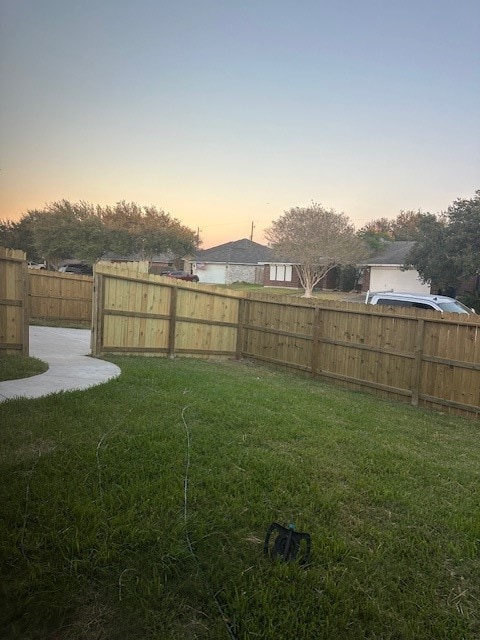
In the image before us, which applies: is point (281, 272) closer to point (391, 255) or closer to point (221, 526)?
point (391, 255)

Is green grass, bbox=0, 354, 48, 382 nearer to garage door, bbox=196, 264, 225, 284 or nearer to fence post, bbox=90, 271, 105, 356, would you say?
fence post, bbox=90, 271, 105, 356

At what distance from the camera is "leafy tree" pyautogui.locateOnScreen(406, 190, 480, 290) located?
21672mm

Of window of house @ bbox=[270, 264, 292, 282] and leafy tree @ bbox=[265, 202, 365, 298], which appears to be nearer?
leafy tree @ bbox=[265, 202, 365, 298]

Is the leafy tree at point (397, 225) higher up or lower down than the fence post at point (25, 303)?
higher up

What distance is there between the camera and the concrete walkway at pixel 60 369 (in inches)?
208

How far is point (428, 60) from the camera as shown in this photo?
3.75 m

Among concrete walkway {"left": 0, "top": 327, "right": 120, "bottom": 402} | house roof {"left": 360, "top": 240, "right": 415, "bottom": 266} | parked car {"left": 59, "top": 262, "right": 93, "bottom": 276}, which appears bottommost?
concrete walkway {"left": 0, "top": 327, "right": 120, "bottom": 402}

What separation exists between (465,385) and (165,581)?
5777 mm

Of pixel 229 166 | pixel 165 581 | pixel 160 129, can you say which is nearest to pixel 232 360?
pixel 229 166

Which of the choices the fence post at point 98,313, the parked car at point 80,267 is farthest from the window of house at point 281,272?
the fence post at point 98,313

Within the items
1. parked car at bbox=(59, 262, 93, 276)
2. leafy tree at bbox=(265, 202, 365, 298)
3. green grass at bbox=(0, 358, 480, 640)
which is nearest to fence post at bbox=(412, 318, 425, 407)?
green grass at bbox=(0, 358, 480, 640)

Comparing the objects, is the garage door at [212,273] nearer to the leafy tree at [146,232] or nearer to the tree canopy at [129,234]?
the leafy tree at [146,232]

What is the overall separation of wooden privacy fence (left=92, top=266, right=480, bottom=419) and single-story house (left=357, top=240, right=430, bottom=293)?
65.1ft

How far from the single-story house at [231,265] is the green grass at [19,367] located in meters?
30.9
